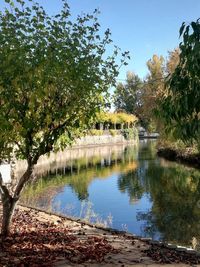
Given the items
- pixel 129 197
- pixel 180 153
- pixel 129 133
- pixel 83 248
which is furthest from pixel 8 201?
pixel 129 133

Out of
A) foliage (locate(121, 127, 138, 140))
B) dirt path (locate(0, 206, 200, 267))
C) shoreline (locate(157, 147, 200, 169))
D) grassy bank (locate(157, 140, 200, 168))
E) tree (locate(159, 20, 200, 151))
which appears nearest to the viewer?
tree (locate(159, 20, 200, 151))

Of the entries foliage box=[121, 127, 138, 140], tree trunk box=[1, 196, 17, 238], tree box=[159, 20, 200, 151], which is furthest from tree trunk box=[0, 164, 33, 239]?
foliage box=[121, 127, 138, 140]

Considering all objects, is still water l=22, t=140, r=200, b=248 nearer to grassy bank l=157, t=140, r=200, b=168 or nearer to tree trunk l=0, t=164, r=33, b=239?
grassy bank l=157, t=140, r=200, b=168

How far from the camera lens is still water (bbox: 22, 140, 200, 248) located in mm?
12867

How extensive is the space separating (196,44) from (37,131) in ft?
13.4

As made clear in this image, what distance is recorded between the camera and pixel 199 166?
2819 centimetres

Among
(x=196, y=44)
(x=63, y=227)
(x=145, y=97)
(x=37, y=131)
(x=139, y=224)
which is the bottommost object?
(x=139, y=224)

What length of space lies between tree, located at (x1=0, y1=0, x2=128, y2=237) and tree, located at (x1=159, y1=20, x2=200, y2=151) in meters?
2.87

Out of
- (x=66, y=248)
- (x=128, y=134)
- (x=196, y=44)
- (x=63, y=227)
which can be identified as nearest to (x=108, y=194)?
(x=63, y=227)

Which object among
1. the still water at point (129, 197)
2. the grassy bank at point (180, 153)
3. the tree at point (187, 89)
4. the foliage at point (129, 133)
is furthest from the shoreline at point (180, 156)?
the foliage at point (129, 133)

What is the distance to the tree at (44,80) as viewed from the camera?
6.27 m

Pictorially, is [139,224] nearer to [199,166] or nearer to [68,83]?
[68,83]

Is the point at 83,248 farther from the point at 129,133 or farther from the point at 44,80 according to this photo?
the point at 129,133

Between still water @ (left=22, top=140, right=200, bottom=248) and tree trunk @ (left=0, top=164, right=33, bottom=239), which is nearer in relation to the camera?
tree trunk @ (left=0, top=164, right=33, bottom=239)
